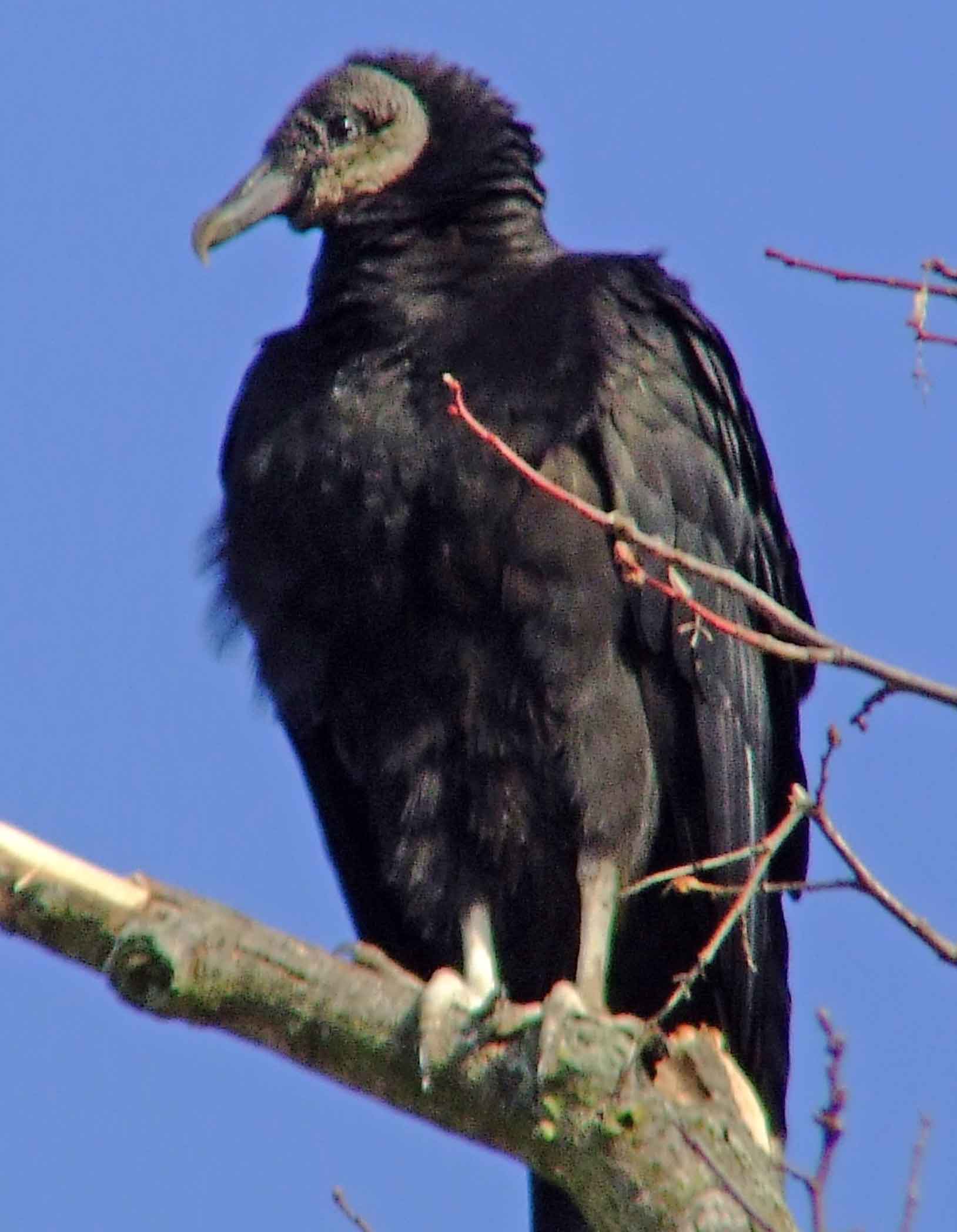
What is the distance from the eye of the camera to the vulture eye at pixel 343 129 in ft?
14.1

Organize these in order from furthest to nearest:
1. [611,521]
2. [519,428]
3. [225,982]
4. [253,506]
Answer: [253,506]
[519,428]
[225,982]
[611,521]

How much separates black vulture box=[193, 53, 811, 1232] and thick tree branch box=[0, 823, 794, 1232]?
44 cm

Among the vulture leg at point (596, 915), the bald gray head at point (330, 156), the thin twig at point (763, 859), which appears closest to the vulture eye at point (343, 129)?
the bald gray head at point (330, 156)

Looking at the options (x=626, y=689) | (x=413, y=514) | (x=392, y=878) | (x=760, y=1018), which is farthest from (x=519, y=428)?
(x=760, y=1018)

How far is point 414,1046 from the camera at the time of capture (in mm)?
2916

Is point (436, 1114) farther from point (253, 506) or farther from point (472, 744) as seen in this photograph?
point (253, 506)

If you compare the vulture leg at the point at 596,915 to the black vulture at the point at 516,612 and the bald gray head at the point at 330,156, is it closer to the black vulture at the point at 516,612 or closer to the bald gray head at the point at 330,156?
the black vulture at the point at 516,612

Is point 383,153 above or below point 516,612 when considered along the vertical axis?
above

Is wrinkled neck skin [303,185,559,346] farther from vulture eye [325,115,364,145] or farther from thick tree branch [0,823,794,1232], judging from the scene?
thick tree branch [0,823,794,1232]

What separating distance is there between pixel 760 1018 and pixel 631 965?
0.83 ft

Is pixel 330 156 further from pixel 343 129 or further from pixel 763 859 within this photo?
pixel 763 859

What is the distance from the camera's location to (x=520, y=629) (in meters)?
3.56

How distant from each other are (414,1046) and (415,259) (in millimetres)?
1645

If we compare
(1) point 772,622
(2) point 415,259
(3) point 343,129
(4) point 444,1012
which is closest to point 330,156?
(3) point 343,129
